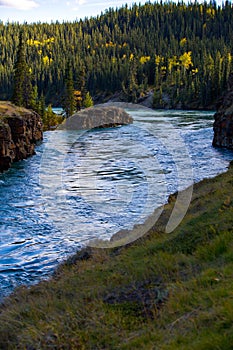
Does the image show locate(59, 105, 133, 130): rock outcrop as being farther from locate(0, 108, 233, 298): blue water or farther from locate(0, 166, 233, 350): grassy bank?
locate(0, 166, 233, 350): grassy bank

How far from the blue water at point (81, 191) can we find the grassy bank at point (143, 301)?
4761 mm

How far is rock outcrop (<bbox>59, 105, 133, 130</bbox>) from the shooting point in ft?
251

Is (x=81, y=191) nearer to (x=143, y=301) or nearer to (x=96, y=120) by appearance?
(x=143, y=301)

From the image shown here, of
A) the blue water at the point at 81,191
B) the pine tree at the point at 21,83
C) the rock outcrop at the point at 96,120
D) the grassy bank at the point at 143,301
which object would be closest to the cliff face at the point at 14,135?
the blue water at the point at 81,191

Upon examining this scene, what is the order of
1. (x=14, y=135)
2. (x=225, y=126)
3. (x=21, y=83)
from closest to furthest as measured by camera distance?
1. (x=14, y=135)
2. (x=225, y=126)
3. (x=21, y=83)

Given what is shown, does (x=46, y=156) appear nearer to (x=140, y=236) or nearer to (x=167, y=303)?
(x=140, y=236)

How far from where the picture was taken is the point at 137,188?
90.8ft

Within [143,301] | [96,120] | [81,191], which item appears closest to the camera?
[143,301]

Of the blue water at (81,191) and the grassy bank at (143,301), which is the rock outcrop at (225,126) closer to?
the blue water at (81,191)

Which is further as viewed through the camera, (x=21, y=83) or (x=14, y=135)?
(x=21, y=83)

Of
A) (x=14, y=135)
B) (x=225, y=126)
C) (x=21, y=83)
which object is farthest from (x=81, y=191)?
(x=21, y=83)

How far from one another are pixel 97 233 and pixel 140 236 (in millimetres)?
5011

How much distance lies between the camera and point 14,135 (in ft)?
141

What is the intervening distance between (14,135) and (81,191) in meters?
18.3
